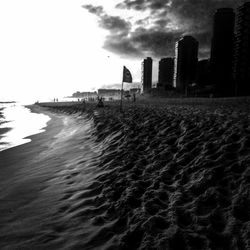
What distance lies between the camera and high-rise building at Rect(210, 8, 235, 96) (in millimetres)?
165125

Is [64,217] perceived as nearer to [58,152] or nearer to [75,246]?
[75,246]

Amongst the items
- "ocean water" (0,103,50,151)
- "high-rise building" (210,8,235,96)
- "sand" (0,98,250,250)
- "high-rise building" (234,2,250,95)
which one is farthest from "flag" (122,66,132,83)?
"high-rise building" (210,8,235,96)

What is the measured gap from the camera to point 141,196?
5.26m

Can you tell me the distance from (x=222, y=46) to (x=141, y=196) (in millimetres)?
191952

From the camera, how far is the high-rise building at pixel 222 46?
542 feet

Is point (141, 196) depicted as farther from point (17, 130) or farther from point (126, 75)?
point (17, 130)

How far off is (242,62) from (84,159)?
159490mm

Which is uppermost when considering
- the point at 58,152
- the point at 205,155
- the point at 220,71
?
the point at 220,71

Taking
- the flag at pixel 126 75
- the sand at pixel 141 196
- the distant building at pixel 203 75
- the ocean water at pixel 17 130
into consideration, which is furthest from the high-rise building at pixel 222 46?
the sand at pixel 141 196

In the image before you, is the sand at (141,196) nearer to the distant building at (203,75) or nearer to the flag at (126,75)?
the flag at (126,75)

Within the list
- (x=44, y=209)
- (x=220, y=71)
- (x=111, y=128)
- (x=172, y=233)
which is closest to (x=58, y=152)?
(x=111, y=128)

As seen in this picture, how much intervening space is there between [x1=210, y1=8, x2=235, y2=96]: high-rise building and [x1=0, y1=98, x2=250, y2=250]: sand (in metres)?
166

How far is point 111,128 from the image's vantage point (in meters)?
13.6

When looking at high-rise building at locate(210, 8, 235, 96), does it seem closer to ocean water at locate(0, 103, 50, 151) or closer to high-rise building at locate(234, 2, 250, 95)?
high-rise building at locate(234, 2, 250, 95)
